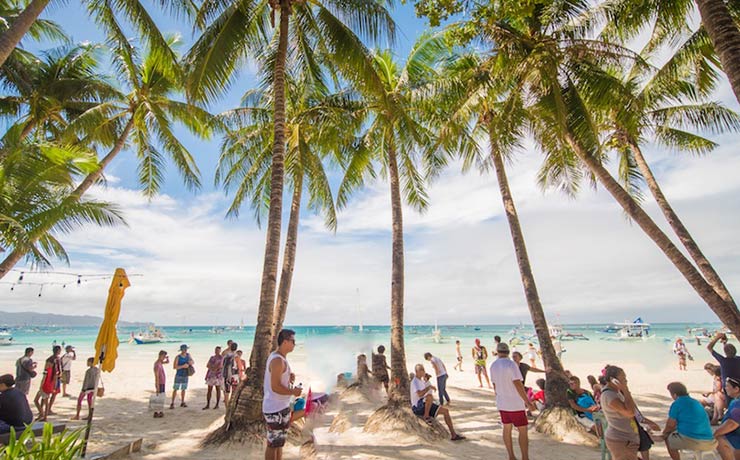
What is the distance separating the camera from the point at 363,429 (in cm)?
840

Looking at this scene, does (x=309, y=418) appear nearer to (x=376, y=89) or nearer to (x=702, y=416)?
(x=702, y=416)

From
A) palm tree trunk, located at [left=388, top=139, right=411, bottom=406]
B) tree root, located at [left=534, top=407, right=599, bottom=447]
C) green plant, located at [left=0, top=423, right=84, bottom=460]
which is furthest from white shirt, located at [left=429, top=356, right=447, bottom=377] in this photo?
green plant, located at [left=0, top=423, right=84, bottom=460]

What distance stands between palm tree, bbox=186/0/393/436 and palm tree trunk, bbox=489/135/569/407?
4919 millimetres

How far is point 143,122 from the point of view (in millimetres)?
14062

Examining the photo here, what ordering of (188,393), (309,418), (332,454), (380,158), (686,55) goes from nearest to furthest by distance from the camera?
(332,454), (686,55), (309,418), (380,158), (188,393)

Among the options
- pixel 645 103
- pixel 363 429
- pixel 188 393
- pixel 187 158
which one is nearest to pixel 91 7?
pixel 187 158

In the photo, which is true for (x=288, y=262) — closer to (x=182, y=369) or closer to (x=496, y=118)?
(x=182, y=369)

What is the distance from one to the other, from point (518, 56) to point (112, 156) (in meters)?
13.4

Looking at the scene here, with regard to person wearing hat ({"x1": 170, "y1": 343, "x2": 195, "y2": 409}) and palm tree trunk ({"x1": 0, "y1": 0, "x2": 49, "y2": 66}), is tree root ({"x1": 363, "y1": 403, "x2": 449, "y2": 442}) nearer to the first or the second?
person wearing hat ({"x1": 170, "y1": 343, "x2": 195, "y2": 409})

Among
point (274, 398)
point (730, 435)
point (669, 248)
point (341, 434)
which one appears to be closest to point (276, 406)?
point (274, 398)

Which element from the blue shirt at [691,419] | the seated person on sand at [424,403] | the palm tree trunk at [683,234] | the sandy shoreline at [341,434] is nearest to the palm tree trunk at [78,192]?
the sandy shoreline at [341,434]

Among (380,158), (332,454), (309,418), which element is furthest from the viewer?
(380,158)

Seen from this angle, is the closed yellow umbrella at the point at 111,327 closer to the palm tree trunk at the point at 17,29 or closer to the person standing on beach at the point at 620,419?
the palm tree trunk at the point at 17,29

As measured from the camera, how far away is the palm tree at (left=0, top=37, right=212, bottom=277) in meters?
12.4
